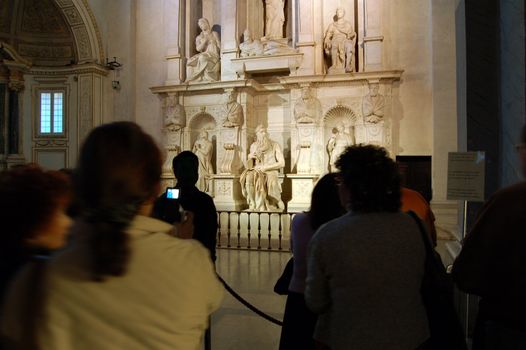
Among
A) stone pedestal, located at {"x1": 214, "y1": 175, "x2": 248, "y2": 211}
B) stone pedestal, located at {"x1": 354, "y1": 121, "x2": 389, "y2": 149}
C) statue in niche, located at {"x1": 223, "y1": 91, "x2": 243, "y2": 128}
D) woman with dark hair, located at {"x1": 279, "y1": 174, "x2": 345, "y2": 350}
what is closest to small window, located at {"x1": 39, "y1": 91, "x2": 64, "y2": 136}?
statue in niche, located at {"x1": 223, "y1": 91, "x2": 243, "y2": 128}

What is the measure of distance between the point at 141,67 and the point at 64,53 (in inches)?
106

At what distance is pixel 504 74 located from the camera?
3.57 meters

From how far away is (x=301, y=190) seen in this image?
10.8 meters

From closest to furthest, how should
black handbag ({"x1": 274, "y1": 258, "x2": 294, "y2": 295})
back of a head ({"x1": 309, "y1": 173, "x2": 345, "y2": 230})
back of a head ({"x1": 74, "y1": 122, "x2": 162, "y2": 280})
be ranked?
back of a head ({"x1": 74, "y1": 122, "x2": 162, "y2": 280}), back of a head ({"x1": 309, "y1": 173, "x2": 345, "y2": 230}), black handbag ({"x1": 274, "y1": 258, "x2": 294, "y2": 295})

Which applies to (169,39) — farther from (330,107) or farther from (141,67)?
(330,107)

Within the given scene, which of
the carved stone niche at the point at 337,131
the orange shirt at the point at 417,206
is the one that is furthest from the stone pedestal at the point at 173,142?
the orange shirt at the point at 417,206

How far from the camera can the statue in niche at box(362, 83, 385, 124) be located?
10477 mm

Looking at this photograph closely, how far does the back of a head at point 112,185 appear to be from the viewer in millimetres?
1018

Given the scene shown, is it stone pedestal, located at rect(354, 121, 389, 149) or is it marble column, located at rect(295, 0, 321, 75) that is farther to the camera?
marble column, located at rect(295, 0, 321, 75)

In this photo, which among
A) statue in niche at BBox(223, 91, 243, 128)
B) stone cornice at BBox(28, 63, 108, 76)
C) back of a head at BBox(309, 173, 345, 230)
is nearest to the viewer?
back of a head at BBox(309, 173, 345, 230)

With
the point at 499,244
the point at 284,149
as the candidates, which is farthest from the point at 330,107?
the point at 499,244

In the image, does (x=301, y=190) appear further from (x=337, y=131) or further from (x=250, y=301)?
(x=250, y=301)

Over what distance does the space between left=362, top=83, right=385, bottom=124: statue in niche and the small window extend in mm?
9274

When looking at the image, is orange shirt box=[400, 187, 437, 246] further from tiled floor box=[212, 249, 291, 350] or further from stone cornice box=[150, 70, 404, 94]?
stone cornice box=[150, 70, 404, 94]
